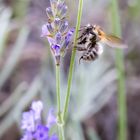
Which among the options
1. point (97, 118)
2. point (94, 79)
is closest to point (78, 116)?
point (94, 79)

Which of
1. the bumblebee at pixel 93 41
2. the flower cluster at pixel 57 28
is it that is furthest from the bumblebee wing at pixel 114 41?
the flower cluster at pixel 57 28

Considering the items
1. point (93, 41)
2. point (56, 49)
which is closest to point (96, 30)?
point (93, 41)

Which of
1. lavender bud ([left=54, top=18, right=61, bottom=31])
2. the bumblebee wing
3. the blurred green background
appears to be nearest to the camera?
lavender bud ([left=54, top=18, right=61, bottom=31])

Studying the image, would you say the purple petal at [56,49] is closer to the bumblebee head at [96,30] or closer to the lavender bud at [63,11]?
the lavender bud at [63,11]

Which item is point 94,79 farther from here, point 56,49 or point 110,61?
point 56,49

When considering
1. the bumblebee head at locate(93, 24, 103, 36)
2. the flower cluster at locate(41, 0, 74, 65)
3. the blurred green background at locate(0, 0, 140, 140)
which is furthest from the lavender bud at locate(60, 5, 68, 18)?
the blurred green background at locate(0, 0, 140, 140)

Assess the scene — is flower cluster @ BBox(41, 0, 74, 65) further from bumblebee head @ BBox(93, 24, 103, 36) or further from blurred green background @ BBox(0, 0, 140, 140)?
blurred green background @ BBox(0, 0, 140, 140)
